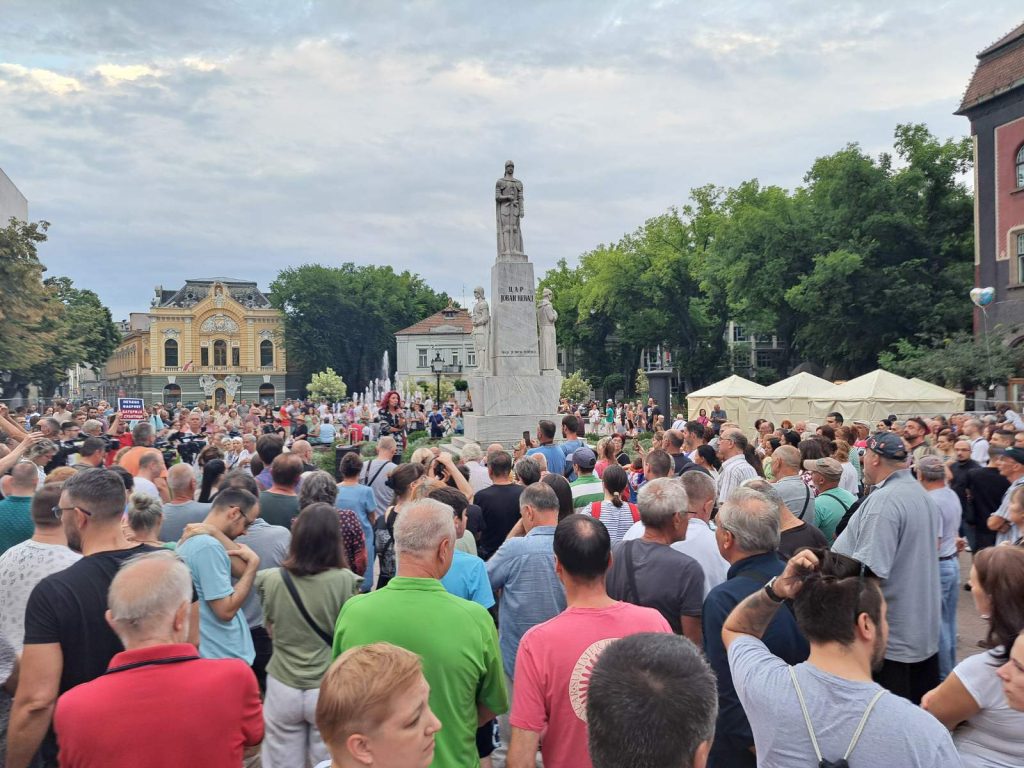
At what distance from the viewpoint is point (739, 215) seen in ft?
145

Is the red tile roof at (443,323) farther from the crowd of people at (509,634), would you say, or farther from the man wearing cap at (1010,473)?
the crowd of people at (509,634)

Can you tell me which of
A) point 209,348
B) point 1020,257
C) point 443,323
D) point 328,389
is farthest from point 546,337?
point 209,348

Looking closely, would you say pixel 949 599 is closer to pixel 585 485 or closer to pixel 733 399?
pixel 585 485

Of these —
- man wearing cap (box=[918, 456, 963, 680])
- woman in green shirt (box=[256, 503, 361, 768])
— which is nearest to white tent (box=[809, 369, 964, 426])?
man wearing cap (box=[918, 456, 963, 680])

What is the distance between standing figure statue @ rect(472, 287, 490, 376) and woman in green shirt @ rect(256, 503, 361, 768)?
→ 1450cm

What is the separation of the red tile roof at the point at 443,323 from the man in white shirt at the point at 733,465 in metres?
68.6

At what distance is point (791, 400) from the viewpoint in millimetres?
23516

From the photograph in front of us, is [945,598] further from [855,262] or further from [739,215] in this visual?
[739,215]

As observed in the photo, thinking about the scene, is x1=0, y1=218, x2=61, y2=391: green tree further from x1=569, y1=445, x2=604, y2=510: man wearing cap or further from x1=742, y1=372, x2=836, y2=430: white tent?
x1=569, y1=445, x2=604, y2=510: man wearing cap

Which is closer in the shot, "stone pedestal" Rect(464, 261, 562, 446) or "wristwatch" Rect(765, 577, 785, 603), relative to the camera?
"wristwatch" Rect(765, 577, 785, 603)

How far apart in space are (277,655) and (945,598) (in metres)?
4.79

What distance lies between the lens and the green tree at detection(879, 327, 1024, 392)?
27375mm

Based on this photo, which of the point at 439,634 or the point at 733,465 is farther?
the point at 733,465

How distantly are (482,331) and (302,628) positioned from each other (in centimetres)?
1534
